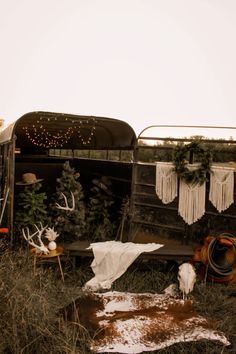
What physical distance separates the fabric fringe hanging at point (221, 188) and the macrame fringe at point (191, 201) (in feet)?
0.75

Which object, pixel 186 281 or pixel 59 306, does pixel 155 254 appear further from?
pixel 59 306

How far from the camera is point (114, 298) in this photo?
19.5ft

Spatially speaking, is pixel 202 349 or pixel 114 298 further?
pixel 114 298

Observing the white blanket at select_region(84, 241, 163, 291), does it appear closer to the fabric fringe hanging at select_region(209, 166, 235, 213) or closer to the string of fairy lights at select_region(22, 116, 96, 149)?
the fabric fringe hanging at select_region(209, 166, 235, 213)

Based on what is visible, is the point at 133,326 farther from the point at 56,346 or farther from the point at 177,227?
the point at 177,227

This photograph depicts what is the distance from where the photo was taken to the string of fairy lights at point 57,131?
9.20 metres

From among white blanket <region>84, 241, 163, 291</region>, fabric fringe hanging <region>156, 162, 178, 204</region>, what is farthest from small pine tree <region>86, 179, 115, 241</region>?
white blanket <region>84, 241, 163, 291</region>

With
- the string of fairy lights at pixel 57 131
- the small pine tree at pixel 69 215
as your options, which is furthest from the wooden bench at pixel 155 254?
the string of fairy lights at pixel 57 131

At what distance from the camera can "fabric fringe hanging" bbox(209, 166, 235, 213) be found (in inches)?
317

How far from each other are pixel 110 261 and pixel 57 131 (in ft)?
16.5

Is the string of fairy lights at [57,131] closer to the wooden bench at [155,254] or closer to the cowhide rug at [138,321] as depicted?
the wooden bench at [155,254]

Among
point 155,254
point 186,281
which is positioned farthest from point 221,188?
point 186,281

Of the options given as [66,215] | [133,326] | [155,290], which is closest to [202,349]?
[133,326]

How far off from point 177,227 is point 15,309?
525 cm
